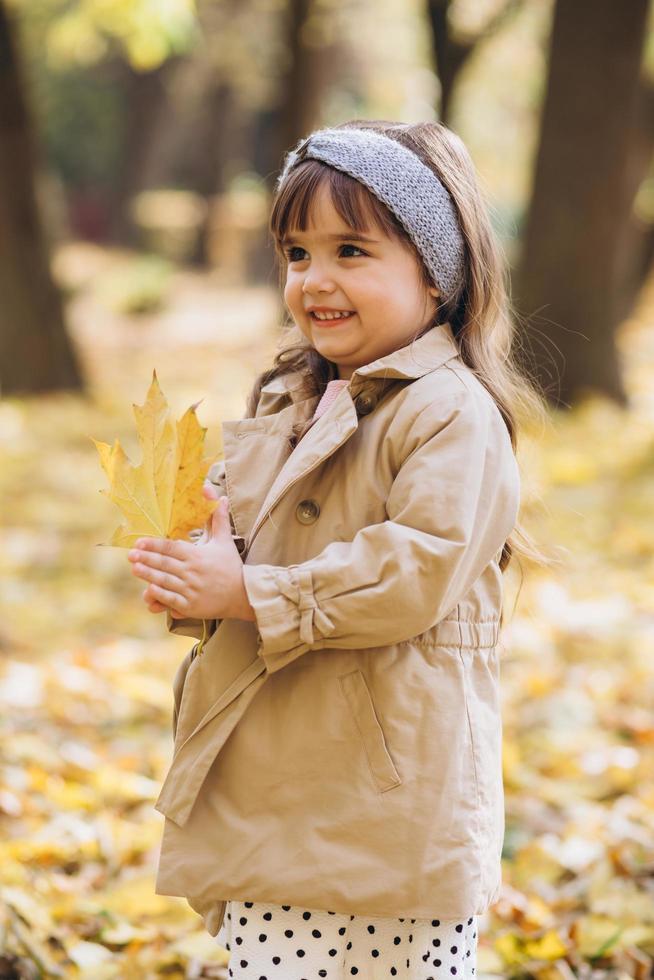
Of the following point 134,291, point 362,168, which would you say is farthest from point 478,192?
point 134,291

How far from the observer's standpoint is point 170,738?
3.70 m

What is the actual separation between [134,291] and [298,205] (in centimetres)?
1436

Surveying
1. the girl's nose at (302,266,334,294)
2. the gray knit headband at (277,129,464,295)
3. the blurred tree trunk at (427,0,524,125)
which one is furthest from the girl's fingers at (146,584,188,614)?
the blurred tree trunk at (427,0,524,125)

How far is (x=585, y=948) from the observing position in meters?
2.54

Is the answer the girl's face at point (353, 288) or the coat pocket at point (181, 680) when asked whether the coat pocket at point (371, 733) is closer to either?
the coat pocket at point (181, 680)

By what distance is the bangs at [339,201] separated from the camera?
5.85 feet

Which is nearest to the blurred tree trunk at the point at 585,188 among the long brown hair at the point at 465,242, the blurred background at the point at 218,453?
the blurred background at the point at 218,453

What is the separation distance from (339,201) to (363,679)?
29.4 inches

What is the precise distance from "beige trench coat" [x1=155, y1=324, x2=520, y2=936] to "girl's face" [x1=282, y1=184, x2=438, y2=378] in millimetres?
64

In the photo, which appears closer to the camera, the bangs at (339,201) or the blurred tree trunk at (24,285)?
the bangs at (339,201)

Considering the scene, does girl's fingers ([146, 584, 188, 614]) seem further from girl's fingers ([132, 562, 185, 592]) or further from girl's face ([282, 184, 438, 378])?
girl's face ([282, 184, 438, 378])

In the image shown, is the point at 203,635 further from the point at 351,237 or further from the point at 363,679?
the point at 351,237

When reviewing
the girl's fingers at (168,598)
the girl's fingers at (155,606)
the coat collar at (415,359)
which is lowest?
the girl's fingers at (155,606)

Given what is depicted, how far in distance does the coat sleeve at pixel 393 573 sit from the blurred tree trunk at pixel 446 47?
8418mm
